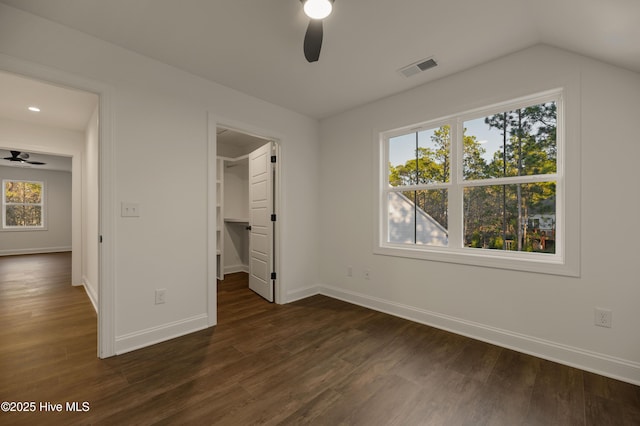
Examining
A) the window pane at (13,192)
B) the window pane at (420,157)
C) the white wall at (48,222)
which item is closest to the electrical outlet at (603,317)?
the window pane at (420,157)

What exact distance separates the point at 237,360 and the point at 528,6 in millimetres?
3421

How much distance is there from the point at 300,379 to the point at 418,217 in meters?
2.17

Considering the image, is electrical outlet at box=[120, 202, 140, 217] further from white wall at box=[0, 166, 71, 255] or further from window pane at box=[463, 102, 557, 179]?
white wall at box=[0, 166, 71, 255]

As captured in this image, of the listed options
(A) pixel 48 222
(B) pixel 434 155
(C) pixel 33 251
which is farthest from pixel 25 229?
(B) pixel 434 155

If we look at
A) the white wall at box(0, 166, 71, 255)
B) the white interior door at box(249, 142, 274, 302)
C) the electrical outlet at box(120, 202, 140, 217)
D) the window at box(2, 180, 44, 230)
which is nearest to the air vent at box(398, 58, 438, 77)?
the white interior door at box(249, 142, 274, 302)

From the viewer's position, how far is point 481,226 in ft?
9.16

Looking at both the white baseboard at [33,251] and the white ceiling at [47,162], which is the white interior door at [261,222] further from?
the white baseboard at [33,251]

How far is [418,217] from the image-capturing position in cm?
325

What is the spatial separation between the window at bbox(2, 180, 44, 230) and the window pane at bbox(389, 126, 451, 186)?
10540 millimetres

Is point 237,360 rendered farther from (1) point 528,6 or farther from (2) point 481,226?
(1) point 528,6

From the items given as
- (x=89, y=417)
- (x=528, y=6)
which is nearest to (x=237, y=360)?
(x=89, y=417)

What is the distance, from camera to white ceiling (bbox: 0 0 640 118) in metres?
1.84

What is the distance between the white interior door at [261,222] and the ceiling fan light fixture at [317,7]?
2.36 m

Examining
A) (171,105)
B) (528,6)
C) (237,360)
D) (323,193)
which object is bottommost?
(237,360)
